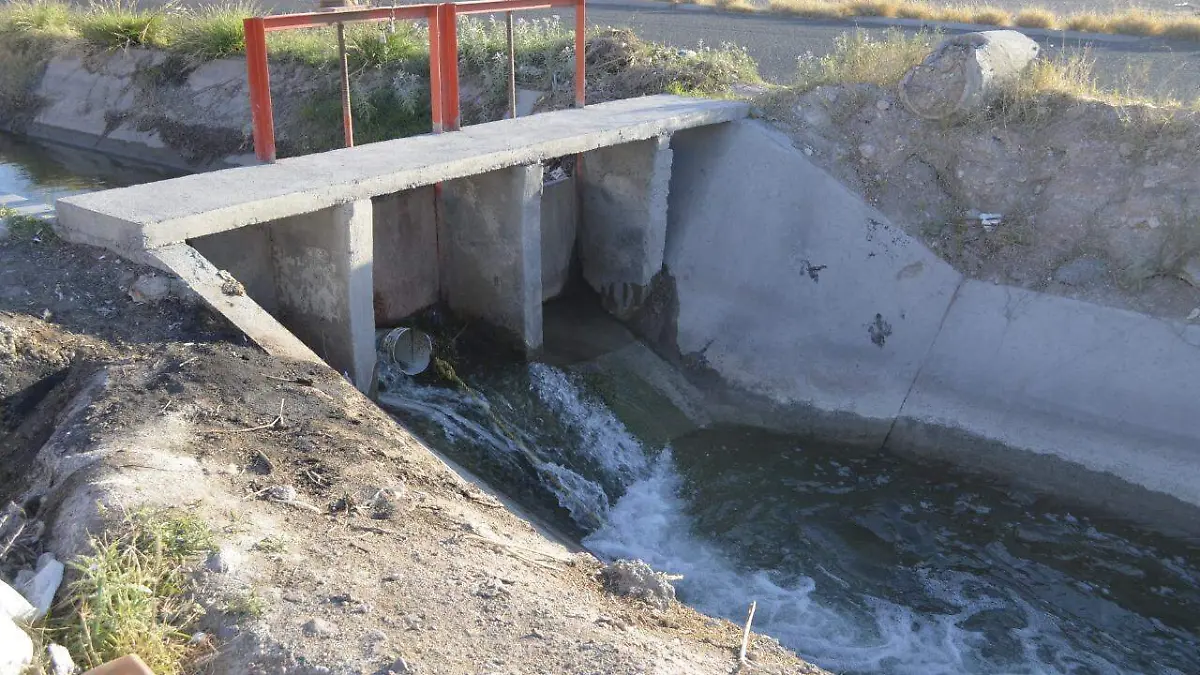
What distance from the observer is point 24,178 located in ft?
43.4

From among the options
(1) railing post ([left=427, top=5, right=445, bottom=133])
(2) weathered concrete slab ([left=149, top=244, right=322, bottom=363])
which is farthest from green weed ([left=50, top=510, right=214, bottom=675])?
(1) railing post ([left=427, top=5, right=445, bottom=133])

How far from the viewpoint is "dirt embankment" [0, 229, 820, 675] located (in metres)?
3.65

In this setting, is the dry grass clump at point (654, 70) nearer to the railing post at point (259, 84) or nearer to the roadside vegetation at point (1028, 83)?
the roadside vegetation at point (1028, 83)

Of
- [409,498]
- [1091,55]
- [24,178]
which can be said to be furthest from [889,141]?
[24,178]

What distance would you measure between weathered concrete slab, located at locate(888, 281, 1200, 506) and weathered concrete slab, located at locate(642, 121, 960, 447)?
273 mm

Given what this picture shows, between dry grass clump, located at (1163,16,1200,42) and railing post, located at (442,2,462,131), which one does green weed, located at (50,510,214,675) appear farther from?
dry grass clump, located at (1163,16,1200,42)

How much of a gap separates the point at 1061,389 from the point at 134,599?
671 cm

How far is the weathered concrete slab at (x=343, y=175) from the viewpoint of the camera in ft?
19.4

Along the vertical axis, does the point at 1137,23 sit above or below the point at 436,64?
below

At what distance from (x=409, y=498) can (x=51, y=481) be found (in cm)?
146

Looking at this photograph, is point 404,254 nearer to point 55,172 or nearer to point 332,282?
point 332,282

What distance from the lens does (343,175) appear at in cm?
679

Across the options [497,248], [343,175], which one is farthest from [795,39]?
[343,175]

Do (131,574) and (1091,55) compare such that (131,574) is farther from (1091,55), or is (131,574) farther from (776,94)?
(1091,55)
